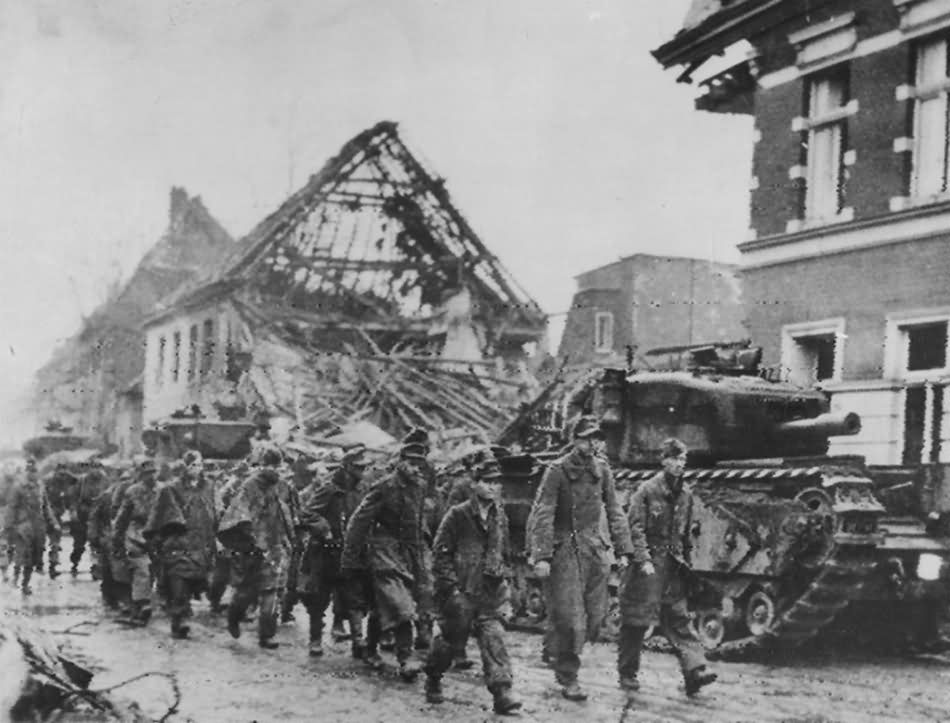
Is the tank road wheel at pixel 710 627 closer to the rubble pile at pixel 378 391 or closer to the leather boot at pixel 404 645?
the leather boot at pixel 404 645

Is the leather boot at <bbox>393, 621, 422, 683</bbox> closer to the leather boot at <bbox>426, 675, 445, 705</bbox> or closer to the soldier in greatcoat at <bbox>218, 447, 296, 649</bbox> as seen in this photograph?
the leather boot at <bbox>426, 675, 445, 705</bbox>

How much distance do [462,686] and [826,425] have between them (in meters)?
5.14

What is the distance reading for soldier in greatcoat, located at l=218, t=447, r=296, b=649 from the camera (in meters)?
11.1

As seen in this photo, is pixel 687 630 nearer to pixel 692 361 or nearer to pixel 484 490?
pixel 484 490

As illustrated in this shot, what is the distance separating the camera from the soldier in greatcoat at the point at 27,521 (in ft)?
54.6

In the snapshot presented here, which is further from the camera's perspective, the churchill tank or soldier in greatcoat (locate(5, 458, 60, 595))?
soldier in greatcoat (locate(5, 458, 60, 595))

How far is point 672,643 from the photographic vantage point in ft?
29.9

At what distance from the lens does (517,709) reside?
8.08 metres

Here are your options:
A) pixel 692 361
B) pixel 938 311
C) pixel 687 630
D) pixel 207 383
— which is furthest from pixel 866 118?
pixel 207 383

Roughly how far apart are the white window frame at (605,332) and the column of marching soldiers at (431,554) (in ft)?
106

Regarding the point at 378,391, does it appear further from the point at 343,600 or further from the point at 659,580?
the point at 659,580

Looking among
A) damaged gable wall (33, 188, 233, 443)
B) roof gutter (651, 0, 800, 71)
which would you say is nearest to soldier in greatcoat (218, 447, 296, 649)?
roof gutter (651, 0, 800, 71)

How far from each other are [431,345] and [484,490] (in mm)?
19492

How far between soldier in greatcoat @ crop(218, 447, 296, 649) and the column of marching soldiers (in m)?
0.01
